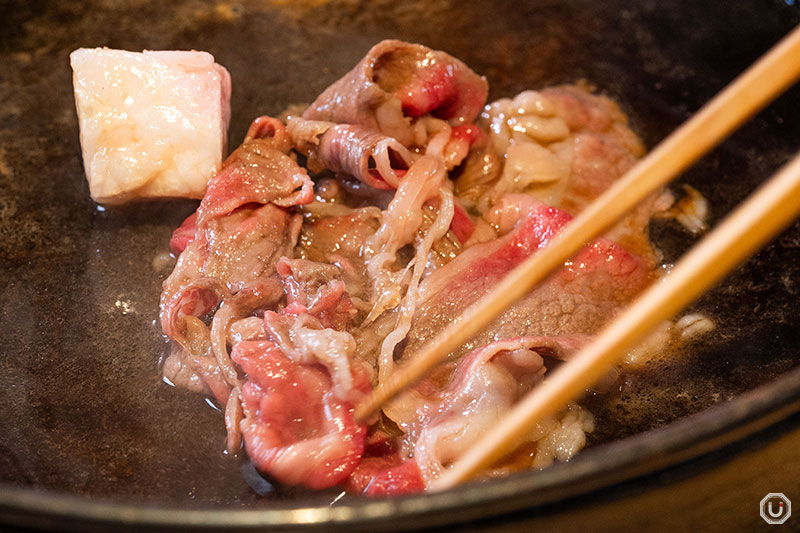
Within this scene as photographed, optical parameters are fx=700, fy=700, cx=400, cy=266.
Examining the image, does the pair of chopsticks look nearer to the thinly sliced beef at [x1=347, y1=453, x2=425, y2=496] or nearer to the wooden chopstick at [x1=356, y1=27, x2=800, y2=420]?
the wooden chopstick at [x1=356, y1=27, x2=800, y2=420]

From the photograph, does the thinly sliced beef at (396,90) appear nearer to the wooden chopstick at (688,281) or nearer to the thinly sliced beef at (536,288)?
the thinly sliced beef at (536,288)

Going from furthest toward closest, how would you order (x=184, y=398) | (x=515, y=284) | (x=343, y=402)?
(x=184, y=398) → (x=343, y=402) → (x=515, y=284)

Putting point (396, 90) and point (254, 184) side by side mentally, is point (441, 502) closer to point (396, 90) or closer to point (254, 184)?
point (254, 184)

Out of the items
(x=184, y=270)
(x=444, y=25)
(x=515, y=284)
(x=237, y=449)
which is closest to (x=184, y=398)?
(x=237, y=449)

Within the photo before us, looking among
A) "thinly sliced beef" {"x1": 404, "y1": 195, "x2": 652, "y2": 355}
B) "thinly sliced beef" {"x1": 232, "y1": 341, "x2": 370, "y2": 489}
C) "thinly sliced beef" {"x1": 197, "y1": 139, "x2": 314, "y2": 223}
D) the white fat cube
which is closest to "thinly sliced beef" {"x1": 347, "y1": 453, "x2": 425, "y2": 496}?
"thinly sliced beef" {"x1": 232, "y1": 341, "x2": 370, "y2": 489}

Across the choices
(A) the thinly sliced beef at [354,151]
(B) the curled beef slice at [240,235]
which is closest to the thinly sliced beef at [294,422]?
(B) the curled beef slice at [240,235]

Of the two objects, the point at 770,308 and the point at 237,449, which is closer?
the point at 237,449

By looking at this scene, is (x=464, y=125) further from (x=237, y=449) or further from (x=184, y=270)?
(x=237, y=449)

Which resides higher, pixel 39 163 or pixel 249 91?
pixel 249 91
